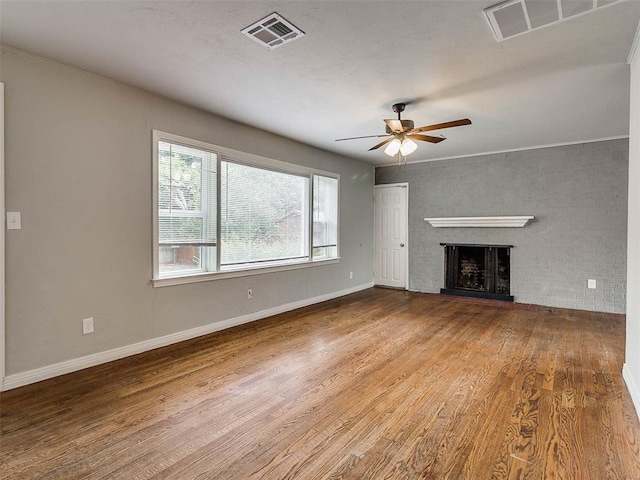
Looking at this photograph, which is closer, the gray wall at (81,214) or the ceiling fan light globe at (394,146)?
the gray wall at (81,214)

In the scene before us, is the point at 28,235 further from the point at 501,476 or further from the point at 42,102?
the point at 501,476

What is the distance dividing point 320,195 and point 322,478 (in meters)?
4.57

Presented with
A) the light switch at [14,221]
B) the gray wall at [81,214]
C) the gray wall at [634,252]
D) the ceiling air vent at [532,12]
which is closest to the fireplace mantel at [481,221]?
the gray wall at [634,252]

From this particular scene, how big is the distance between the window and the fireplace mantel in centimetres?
225

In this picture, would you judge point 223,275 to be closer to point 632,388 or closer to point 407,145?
point 407,145

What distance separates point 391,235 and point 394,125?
147 inches

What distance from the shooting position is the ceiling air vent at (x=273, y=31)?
2.22 metres

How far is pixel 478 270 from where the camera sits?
615cm

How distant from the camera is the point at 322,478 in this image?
1670 millimetres

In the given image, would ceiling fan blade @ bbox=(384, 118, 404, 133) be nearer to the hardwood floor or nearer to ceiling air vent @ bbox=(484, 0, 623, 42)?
ceiling air vent @ bbox=(484, 0, 623, 42)

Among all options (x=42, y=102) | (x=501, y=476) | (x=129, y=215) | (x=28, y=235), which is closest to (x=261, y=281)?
(x=129, y=215)

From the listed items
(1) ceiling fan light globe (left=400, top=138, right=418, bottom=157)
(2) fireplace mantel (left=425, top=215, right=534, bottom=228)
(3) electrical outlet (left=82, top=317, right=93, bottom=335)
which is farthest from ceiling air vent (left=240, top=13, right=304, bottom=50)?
(2) fireplace mantel (left=425, top=215, right=534, bottom=228)

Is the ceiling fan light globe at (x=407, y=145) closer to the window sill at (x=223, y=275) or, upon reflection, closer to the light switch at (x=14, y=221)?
the window sill at (x=223, y=275)

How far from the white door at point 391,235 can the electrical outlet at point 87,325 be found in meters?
5.28
